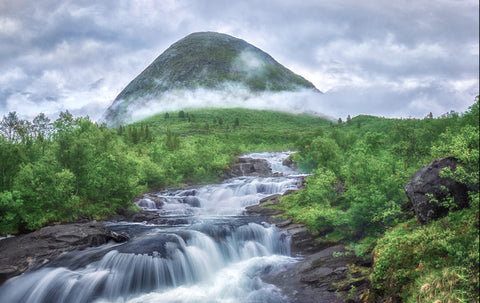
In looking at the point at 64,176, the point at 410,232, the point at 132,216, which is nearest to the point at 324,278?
the point at 410,232

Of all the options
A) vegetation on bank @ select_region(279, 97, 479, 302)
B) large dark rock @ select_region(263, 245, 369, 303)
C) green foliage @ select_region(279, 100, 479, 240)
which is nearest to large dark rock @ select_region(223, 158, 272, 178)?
green foliage @ select_region(279, 100, 479, 240)

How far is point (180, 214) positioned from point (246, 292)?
2356 cm

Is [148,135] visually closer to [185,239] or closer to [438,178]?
[185,239]

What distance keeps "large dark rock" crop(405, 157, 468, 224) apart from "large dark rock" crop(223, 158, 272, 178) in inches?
2369

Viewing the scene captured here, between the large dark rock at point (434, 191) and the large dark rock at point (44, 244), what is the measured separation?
24.4 m

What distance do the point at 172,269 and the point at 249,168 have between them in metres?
61.3

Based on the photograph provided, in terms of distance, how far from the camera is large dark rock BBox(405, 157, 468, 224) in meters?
13.5

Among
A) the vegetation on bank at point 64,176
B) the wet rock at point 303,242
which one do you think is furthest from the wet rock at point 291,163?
the wet rock at point 303,242

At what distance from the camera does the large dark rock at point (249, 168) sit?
76806 millimetres

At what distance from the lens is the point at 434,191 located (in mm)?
14352

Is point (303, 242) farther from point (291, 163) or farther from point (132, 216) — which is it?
point (291, 163)

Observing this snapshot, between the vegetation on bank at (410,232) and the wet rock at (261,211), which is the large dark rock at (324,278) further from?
the wet rock at (261,211)

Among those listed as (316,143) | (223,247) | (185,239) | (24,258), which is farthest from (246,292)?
(316,143)

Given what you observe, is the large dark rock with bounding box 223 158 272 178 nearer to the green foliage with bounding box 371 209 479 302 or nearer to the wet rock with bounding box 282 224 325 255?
the wet rock with bounding box 282 224 325 255
